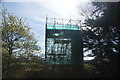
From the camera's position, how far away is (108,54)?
2.37 metres

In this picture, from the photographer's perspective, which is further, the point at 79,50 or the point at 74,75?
the point at 79,50

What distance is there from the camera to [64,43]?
3.03m

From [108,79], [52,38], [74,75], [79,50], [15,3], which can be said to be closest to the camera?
[15,3]

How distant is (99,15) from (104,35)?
461mm

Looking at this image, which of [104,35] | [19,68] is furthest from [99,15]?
[19,68]

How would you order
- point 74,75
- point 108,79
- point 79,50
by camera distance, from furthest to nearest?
point 79,50
point 74,75
point 108,79

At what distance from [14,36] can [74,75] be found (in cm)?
154

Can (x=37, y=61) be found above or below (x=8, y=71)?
above

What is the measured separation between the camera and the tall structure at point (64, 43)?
2664mm

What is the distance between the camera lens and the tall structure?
2.66 m

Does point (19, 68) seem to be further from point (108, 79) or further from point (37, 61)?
point (108, 79)

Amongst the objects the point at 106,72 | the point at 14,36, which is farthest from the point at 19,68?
the point at 106,72

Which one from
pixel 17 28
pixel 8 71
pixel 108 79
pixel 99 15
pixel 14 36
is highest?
pixel 99 15

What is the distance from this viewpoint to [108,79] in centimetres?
233
